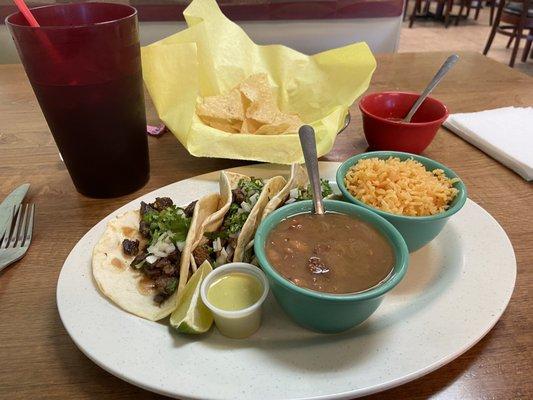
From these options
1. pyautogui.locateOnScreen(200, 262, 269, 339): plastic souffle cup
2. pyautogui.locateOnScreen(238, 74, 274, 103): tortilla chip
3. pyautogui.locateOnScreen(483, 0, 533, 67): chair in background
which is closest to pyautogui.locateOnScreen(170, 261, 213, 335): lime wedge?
pyautogui.locateOnScreen(200, 262, 269, 339): plastic souffle cup

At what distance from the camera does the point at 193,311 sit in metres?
1.00

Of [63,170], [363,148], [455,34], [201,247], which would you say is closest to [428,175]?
[363,148]

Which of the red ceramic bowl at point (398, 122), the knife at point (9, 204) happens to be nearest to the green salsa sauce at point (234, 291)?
the knife at point (9, 204)

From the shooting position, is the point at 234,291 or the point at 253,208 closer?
the point at 234,291

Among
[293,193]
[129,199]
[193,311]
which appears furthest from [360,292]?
[129,199]

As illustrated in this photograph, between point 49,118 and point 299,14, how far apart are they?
10.1ft

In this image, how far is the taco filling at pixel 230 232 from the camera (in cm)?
125

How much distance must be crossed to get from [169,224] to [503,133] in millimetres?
1588

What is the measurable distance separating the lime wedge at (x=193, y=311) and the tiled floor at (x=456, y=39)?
7848 mm

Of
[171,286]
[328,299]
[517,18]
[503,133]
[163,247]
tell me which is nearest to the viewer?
[328,299]

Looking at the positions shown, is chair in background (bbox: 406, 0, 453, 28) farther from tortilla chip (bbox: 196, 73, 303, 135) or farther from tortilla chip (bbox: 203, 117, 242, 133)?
tortilla chip (bbox: 203, 117, 242, 133)

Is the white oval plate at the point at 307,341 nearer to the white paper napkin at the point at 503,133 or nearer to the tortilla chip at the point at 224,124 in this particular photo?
the white paper napkin at the point at 503,133

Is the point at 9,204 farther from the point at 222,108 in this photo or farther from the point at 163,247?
the point at 222,108

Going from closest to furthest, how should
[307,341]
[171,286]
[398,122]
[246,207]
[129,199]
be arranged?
[307,341], [171,286], [246,207], [129,199], [398,122]
